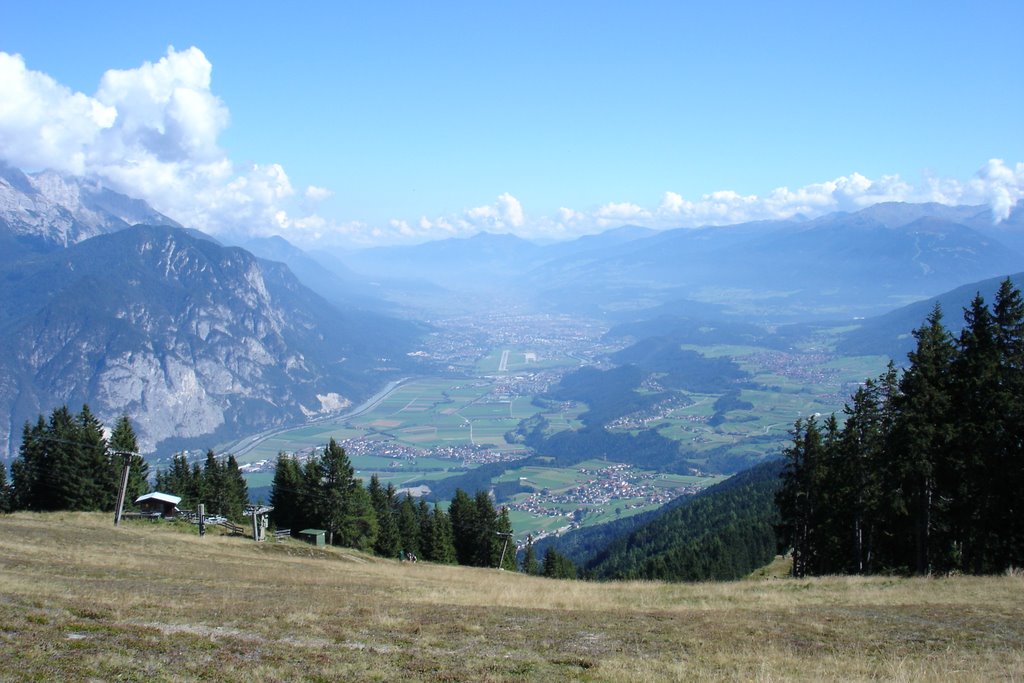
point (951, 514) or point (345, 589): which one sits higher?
point (951, 514)

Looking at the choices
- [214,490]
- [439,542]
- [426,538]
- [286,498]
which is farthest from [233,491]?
[439,542]

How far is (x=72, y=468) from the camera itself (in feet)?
181

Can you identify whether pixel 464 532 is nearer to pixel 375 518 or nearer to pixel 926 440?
pixel 375 518

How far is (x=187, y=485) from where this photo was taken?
70.5m

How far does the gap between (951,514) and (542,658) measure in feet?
93.4

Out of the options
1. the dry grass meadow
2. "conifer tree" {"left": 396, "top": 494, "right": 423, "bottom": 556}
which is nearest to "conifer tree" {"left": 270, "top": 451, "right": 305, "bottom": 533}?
"conifer tree" {"left": 396, "top": 494, "right": 423, "bottom": 556}

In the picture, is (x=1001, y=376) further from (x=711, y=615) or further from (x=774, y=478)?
(x=774, y=478)

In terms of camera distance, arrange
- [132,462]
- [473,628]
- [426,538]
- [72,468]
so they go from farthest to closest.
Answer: [426,538] < [132,462] < [72,468] < [473,628]

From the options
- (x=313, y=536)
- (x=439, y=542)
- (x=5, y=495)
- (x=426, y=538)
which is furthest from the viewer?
(x=5, y=495)

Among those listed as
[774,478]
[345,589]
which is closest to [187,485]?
[345,589]

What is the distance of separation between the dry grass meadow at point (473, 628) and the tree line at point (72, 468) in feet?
100

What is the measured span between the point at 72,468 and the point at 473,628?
52380 mm

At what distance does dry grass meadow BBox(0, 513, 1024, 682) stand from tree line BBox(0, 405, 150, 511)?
30.6 m

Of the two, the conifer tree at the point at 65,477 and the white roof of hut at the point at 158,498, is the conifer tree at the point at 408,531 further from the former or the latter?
the conifer tree at the point at 65,477
